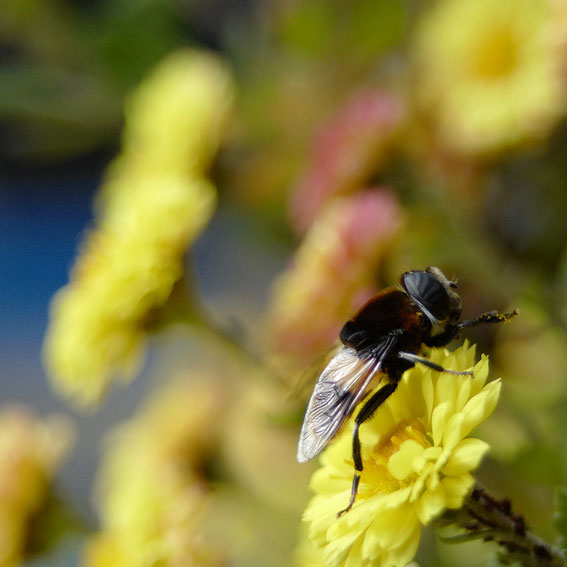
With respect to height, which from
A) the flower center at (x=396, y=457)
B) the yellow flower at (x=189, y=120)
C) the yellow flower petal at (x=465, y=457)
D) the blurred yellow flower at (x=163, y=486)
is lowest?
the yellow flower petal at (x=465, y=457)

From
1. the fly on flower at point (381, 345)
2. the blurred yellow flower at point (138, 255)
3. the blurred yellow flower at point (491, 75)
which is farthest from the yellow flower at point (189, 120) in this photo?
the fly on flower at point (381, 345)

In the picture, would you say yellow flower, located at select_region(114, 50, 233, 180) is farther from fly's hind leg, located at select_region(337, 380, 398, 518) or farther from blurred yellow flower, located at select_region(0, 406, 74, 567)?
fly's hind leg, located at select_region(337, 380, 398, 518)

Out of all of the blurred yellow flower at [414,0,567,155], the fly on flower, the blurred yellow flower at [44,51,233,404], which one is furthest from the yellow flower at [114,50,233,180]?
the fly on flower

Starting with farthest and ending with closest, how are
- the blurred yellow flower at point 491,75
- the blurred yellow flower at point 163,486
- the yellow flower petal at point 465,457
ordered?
the blurred yellow flower at point 491,75, the blurred yellow flower at point 163,486, the yellow flower petal at point 465,457

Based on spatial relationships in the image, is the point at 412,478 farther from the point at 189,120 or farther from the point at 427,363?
the point at 189,120

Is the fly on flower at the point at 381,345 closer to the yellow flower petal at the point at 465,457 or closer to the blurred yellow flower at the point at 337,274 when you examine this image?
the yellow flower petal at the point at 465,457

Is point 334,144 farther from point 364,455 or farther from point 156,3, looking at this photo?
point 156,3
